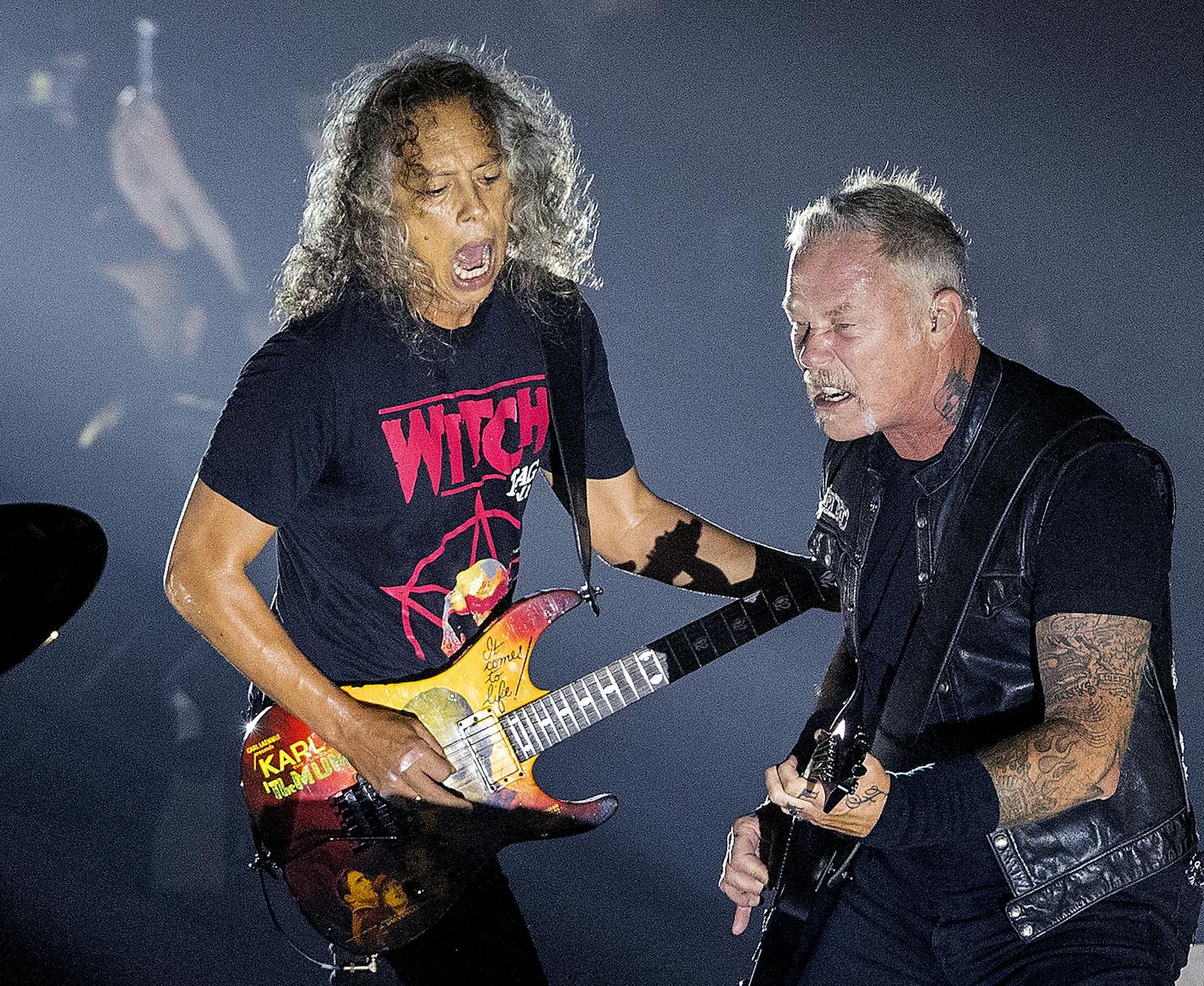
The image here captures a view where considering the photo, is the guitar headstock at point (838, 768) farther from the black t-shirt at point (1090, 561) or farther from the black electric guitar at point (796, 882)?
the black electric guitar at point (796, 882)

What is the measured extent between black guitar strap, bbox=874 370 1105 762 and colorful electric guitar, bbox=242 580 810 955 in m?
0.88

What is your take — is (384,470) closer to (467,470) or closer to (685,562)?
(467,470)

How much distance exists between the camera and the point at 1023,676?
2146mm

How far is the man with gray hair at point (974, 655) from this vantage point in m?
1.87

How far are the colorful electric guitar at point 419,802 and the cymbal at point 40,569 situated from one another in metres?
1.12

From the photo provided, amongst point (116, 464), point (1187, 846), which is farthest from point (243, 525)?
point (116, 464)

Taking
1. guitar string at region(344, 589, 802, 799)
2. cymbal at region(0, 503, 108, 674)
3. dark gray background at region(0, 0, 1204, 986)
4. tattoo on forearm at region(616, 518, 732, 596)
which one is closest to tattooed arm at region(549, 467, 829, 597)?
tattoo on forearm at region(616, 518, 732, 596)

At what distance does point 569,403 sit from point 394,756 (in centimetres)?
94

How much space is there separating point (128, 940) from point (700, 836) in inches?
87.0

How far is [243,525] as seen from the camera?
2.48 metres

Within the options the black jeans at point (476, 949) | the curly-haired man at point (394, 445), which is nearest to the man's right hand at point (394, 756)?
the curly-haired man at point (394, 445)

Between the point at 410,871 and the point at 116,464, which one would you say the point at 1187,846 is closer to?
the point at 410,871

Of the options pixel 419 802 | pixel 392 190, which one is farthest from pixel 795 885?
pixel 392 190

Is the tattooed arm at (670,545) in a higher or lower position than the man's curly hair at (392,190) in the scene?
lower
